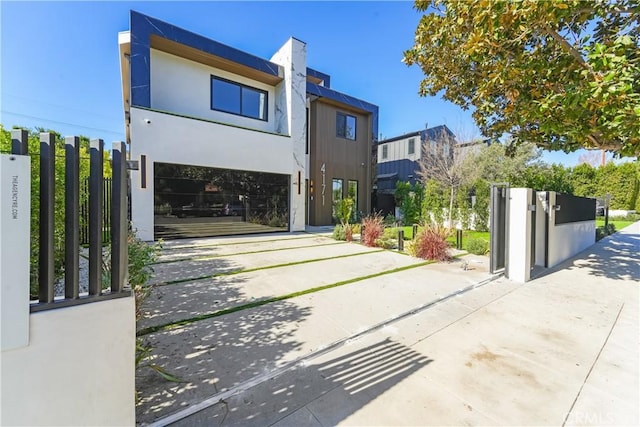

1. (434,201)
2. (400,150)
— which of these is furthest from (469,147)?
(400,150)

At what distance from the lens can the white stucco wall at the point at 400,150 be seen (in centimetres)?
2053

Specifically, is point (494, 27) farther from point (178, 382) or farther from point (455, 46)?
point (178, 382)

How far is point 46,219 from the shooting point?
5.00 feet

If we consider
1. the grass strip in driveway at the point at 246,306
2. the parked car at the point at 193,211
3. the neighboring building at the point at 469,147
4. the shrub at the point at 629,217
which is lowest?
the grass strip in driveway at the point at 246,306

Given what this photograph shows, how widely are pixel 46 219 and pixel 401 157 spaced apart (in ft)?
74.3

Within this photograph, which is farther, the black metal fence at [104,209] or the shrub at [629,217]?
the shrub at [629,217]

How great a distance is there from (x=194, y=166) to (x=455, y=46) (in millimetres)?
8830

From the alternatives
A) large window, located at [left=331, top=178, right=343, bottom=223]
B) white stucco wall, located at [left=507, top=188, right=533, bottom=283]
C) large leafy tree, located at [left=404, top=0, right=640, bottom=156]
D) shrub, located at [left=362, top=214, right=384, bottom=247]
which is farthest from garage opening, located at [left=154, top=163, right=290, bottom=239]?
white stucco wall, located at [left=507, top=188, right=533, bottom=283]

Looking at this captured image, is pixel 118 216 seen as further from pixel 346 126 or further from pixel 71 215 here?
pixel 346 126

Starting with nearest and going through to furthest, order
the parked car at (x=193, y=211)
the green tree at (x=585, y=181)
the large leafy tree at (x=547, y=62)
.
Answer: the large leafy tree at (x=547, y=62) → the parked car at (x=193, y=211) → the green tree at (x=585, y=181)

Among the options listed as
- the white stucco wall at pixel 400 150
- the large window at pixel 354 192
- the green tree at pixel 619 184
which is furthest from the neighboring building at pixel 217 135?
the green tree at pixel 619 184

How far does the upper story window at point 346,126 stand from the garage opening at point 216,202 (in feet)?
17.6

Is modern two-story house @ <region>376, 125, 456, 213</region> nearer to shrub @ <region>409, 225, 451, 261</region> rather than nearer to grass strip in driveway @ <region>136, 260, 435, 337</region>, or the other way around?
shrub @ <region>409, 225, 451, 261</region>

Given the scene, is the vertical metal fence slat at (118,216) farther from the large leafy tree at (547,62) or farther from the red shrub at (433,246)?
the red shrub at (433,246)
